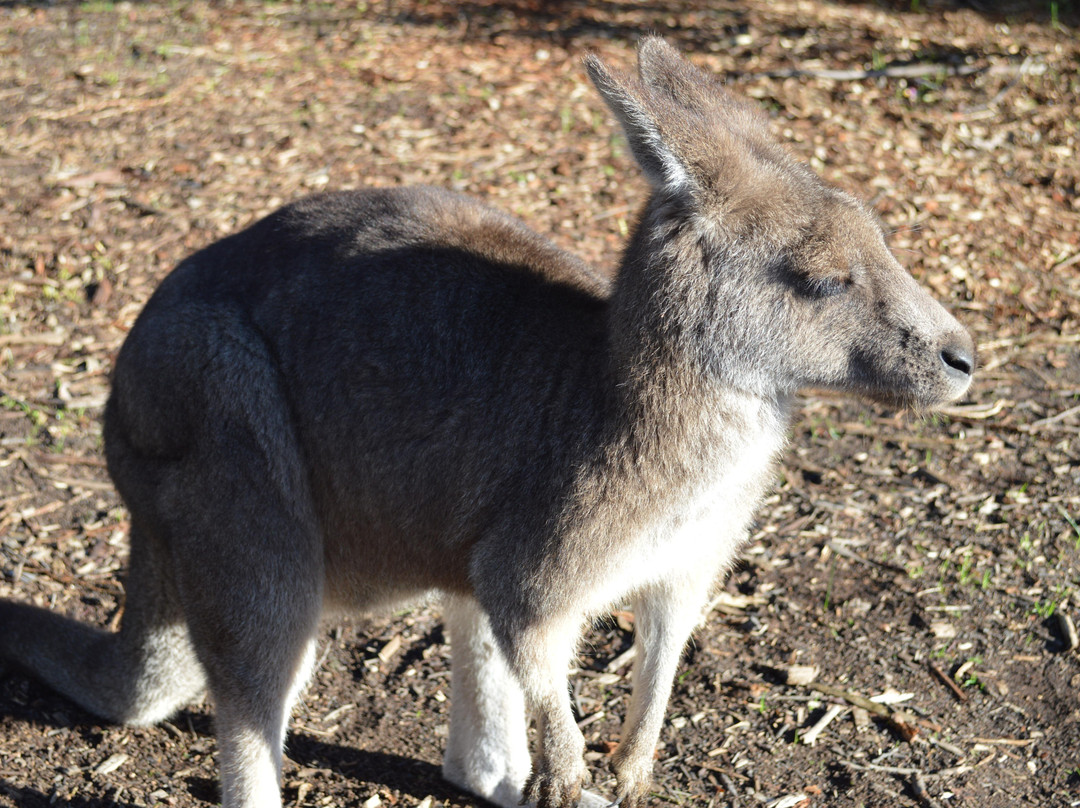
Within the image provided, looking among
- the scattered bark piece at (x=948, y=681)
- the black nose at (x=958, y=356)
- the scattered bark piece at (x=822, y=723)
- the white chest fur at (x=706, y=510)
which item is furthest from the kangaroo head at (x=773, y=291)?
the scattered bark piece at (x=948, y=681)

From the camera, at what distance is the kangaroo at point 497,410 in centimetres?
306

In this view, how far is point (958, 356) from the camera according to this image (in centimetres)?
306

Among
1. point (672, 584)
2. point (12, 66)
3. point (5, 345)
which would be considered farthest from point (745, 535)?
point (12, 66)

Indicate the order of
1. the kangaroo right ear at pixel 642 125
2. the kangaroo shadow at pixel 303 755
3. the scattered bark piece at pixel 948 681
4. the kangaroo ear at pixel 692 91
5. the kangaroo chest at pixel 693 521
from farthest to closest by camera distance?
the scattered bark piece at pixel 948 681, the kangaroo shadow at pixel 303 755, the kangaroo ear at pixel 692 91, the kangaroo chest at pixel 693 521, the kangaroo right ear at pixel 642 125

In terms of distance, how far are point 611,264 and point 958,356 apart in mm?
3354

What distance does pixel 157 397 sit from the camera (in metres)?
3.40

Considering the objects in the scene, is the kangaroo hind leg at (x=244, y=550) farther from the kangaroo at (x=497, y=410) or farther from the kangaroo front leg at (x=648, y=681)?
the kangaroo front leg at (x=648, y=681)

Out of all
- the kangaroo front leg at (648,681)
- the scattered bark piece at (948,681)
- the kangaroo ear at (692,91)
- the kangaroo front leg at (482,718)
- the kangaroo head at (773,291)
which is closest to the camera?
the kangaroo head at (773,291)

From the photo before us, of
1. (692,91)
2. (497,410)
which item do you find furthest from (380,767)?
(692,91)

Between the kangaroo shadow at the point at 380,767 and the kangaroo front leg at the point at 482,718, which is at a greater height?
the kangaroo front leg at the point at 482,718

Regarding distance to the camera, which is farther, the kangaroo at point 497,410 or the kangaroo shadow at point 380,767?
the kangaroo shadow at point 380,767

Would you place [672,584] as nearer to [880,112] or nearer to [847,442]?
[847,442]

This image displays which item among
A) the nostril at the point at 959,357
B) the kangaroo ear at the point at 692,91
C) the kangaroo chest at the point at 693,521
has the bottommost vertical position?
the kangaroo chest at the point at 693,521

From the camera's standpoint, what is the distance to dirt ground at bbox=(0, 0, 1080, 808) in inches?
158
